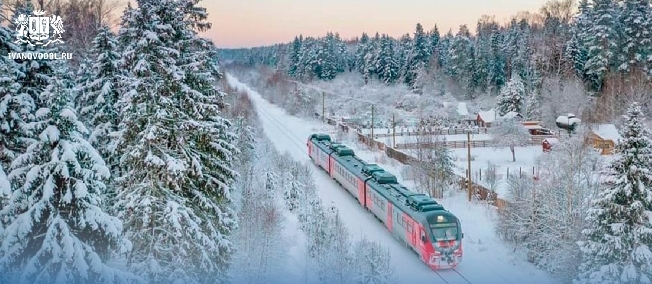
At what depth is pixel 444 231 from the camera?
2255cm

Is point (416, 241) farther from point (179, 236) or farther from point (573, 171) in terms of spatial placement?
point (179, 236)

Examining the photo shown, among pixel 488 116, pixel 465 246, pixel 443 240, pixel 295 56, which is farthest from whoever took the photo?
pixel 295 56

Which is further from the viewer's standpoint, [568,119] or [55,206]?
[568,119]

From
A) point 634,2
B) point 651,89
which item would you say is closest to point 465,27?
point 634,2

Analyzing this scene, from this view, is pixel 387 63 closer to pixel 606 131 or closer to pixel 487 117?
pixel 487 117

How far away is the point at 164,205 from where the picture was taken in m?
14.9

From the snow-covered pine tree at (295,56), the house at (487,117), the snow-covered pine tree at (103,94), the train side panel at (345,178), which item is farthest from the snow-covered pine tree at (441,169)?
the snow-covered pine tree at (295,56)

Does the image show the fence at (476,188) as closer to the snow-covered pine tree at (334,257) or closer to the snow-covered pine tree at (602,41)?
the snow-covered pine tree at (334,257)

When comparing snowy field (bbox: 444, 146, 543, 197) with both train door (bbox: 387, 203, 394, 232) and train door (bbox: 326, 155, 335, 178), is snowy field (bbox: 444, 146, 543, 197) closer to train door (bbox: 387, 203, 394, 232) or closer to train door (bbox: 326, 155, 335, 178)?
train door (bbox: 326, 155, 335, 178)

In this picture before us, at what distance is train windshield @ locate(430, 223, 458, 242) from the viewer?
73.5ft

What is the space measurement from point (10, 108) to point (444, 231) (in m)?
16.1

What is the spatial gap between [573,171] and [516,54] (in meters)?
62.9

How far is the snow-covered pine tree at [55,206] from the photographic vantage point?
10992 mm

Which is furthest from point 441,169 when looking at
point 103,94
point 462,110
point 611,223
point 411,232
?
point 462,110
